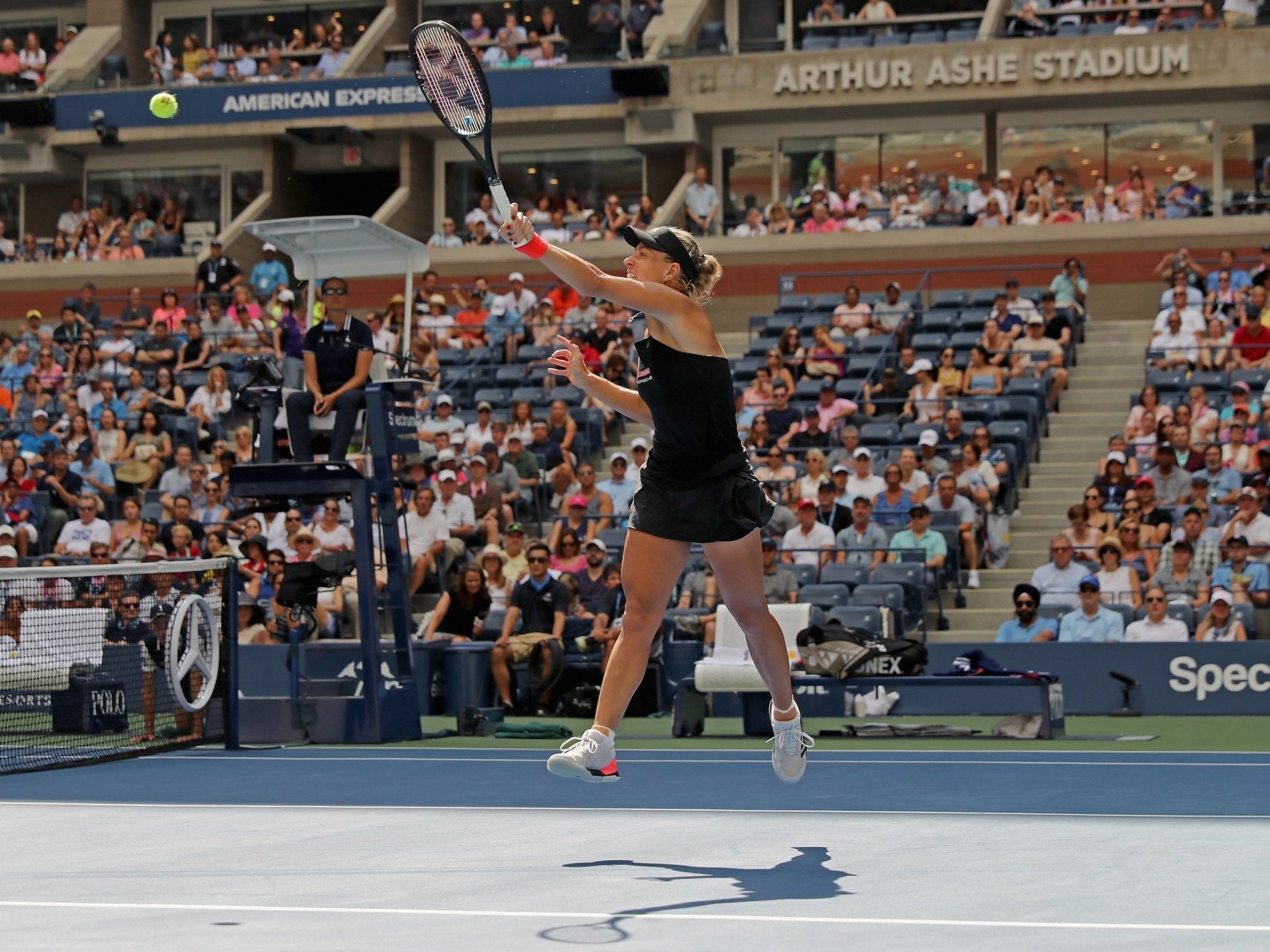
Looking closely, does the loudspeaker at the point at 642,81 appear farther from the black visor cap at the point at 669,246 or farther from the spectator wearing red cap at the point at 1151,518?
the black visor cap at the point at 669,246

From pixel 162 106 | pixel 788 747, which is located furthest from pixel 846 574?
pixel 788 747

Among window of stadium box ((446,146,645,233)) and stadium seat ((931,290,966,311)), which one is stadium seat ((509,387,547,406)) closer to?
stadium seat ((931,290,966,311))

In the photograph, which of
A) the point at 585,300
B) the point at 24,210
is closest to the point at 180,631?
the point at 585,300

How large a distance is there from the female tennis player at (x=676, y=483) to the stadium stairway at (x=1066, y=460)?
33.6ft

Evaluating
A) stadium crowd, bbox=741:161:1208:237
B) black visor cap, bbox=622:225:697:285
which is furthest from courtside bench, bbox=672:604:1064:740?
stadium crowd, bbox=741:161:1208:237

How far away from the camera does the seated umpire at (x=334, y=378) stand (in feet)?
40.8

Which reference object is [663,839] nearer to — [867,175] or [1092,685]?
[1092,685]

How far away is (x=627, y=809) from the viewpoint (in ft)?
24.8

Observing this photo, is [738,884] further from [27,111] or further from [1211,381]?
[27,111]

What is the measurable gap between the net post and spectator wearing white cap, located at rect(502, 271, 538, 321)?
13.5 m

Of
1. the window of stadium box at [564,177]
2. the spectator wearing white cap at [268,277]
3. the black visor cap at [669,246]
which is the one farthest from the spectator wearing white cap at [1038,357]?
the black visor cap at [669,246]

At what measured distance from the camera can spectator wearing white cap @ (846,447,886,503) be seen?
59.2 feet

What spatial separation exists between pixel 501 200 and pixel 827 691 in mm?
7768

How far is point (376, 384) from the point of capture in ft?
40.5
